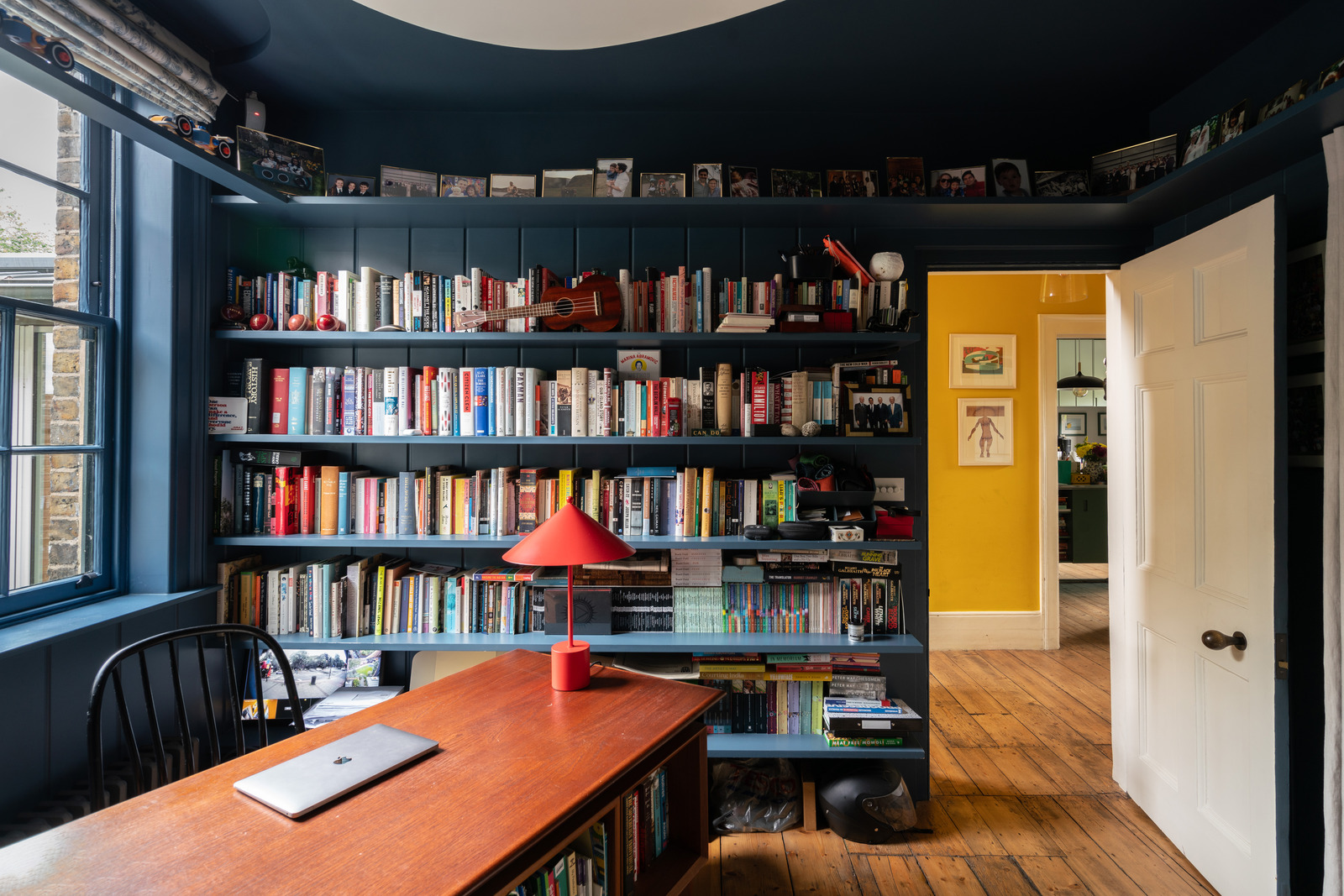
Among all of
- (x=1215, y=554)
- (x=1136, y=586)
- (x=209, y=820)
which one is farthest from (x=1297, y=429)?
(x=209, y=820)

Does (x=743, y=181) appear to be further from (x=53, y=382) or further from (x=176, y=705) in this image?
(x=176, y=705)

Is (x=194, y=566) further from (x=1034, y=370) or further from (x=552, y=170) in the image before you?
(x=1034, y=370)

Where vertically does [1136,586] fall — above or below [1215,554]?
below

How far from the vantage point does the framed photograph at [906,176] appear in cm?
244

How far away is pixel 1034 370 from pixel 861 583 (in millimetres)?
2828

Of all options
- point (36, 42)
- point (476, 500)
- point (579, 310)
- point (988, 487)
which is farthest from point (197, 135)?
point (988, 487)

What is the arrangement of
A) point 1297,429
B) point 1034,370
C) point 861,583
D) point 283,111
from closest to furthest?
1. point 1297,429
2. point 861,583
3. point 283,111
4. point 1034,370

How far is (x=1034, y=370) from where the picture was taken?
4297mm

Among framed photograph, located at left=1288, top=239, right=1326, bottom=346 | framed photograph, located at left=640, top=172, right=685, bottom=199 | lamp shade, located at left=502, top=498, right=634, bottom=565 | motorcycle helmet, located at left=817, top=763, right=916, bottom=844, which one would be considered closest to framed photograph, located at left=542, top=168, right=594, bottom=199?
framed photograph, located at left=640, top=172, right=685, bottom=199

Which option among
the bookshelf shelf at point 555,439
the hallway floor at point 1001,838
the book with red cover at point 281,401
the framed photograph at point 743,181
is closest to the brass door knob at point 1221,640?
the hallway floor at point 1001,838

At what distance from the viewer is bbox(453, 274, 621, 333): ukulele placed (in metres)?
2.32

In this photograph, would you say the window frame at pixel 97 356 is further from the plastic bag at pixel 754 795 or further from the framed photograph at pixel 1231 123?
the framed photograph at pixel 1231 123

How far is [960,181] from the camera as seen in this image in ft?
8.03

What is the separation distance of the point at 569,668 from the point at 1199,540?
2117 millimetres
